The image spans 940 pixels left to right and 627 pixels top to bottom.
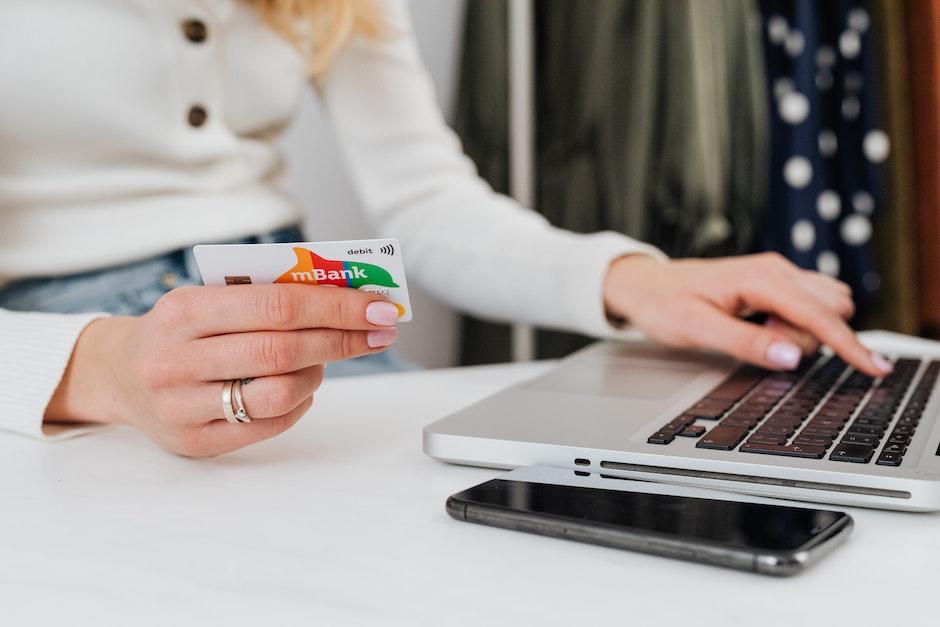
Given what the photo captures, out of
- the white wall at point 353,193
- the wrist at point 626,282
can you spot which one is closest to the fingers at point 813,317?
the wrist at point 626,282

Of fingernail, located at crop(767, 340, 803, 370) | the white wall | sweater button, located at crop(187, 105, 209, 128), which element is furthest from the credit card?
the white wall

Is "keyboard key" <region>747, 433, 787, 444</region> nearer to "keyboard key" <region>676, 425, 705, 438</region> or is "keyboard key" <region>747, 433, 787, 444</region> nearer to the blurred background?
"keyboard key" <region>676, 425, 705, 438</region>

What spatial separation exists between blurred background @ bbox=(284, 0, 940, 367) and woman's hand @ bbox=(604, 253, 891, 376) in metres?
0.84

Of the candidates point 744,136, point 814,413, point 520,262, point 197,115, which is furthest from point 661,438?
point 744,136

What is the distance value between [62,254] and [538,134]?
Result: 1.10 meters

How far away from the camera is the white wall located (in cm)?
167

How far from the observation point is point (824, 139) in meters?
1.71

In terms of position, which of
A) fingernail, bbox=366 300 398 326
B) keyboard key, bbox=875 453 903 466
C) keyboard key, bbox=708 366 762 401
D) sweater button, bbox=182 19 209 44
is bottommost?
keyboard key, bbox=708 366 762 401

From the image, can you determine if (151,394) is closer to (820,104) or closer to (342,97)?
(342,97)

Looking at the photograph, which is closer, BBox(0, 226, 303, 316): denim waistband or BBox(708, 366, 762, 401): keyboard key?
BBox(708, 366, 762, 401): keyboard key

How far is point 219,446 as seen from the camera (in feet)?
1.68

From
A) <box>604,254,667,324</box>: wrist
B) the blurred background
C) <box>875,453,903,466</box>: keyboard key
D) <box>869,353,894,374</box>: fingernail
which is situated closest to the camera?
<box>875,453,903,466</box>: keyboard key

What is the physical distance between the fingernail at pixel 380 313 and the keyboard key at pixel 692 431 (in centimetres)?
16

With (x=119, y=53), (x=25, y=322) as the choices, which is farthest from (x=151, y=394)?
(x=119, y=53)
